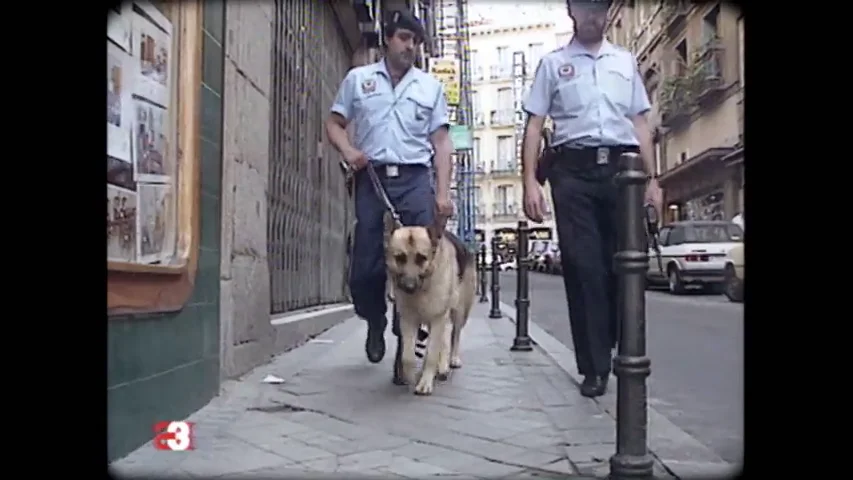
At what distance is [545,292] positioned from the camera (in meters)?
15.2

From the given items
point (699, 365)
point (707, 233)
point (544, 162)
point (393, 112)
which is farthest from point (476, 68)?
point (544, 162)

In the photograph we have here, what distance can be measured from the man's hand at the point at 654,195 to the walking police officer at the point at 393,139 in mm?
1031

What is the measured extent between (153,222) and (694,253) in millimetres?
4802

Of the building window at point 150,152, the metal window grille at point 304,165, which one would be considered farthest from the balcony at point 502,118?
→ the building window at point 150,152

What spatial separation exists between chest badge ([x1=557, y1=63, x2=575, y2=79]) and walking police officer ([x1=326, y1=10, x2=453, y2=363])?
757 mm

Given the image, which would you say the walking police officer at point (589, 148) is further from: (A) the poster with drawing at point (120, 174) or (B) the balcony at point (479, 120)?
(B) the balcony at point (479, 120)

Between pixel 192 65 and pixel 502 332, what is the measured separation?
546cm

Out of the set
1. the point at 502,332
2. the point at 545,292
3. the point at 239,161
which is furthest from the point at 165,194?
the point at 545,292

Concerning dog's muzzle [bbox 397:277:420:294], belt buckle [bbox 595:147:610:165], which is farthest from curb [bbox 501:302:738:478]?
belt buckle [bbox 595:147:610:165]

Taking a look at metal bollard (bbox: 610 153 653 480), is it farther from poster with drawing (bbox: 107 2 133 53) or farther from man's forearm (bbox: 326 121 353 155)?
man's forearm (bbox: 326 121 353 155)

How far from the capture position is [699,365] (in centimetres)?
543

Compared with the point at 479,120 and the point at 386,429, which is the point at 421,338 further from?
the point at 479,120
